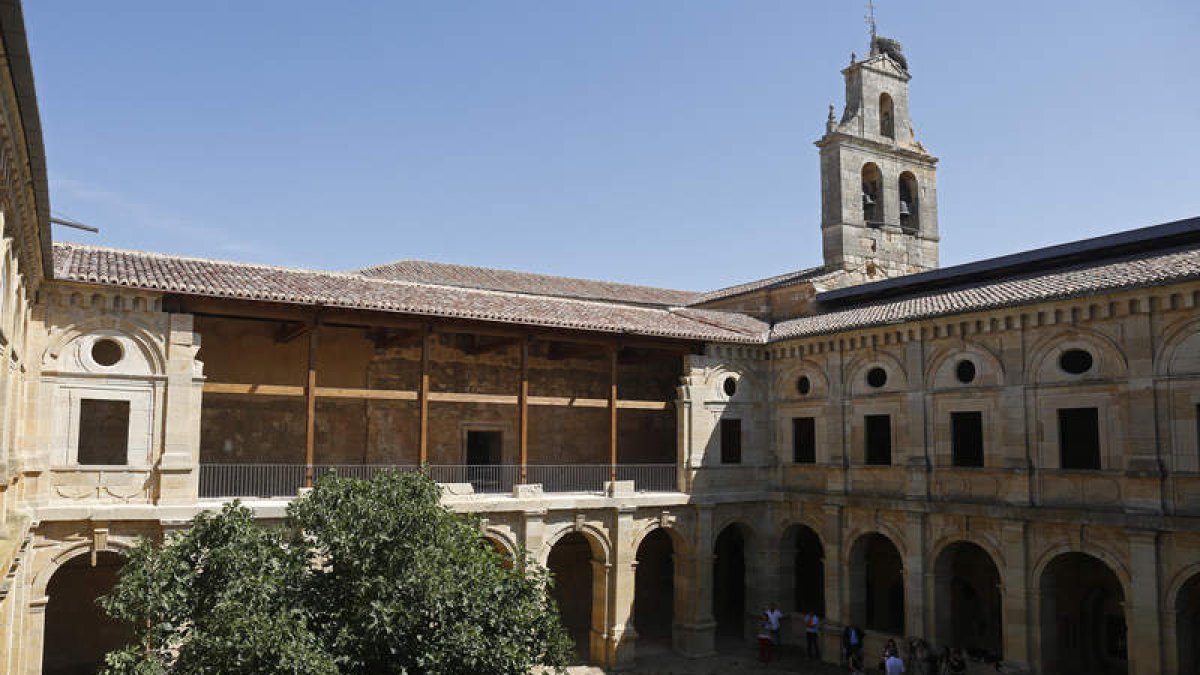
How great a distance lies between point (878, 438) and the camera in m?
19.8

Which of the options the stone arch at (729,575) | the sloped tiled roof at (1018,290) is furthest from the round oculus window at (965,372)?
the stone arch at (729,575)

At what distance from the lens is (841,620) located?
20.0 meters

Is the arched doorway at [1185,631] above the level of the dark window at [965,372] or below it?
below

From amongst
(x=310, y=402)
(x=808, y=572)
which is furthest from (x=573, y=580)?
(x=310, y=402)

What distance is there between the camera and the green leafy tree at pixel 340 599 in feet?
32.6

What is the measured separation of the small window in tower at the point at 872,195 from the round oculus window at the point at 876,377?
7021 millimetres

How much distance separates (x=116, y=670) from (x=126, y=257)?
9.00m

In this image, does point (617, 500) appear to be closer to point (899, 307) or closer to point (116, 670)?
point (899, 307)

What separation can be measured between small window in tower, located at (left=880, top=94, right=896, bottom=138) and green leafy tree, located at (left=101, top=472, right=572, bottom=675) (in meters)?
19.5

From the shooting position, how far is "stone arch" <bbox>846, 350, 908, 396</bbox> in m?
19.1

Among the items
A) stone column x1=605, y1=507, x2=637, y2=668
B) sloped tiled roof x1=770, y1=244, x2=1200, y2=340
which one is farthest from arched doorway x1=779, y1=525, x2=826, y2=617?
sloped tiled roof x1=770, y1=244, x2=1200, y2=340

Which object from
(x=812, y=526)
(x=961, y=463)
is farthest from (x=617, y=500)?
(x=961, y=463)

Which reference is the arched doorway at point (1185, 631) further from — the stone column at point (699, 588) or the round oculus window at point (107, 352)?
the round oculus window at point (107, 352)

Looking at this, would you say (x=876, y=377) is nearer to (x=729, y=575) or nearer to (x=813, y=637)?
(x=813, y=637)
